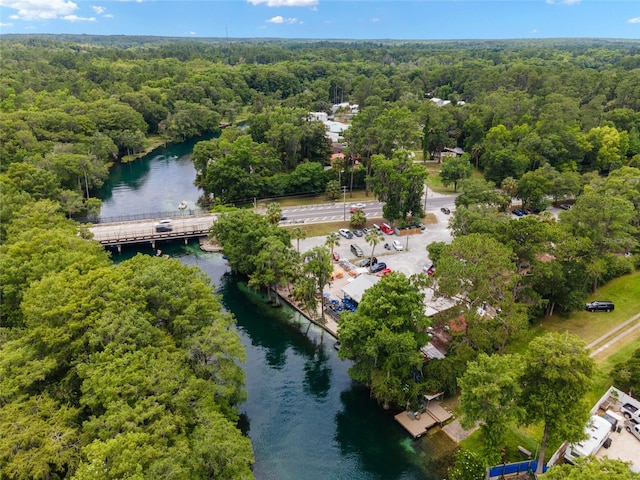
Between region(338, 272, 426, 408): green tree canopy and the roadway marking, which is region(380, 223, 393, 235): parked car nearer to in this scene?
region(338, 272, 426, 408): green tree canopy

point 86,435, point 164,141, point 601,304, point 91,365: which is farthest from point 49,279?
point 164,141

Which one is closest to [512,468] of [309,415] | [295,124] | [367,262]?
[309,415]

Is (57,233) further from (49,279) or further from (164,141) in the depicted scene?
(164,141)

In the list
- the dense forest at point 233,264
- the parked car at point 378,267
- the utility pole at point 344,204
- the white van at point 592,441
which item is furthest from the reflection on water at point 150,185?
the white van at point 592,441

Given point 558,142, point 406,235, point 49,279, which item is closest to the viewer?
point 49,279

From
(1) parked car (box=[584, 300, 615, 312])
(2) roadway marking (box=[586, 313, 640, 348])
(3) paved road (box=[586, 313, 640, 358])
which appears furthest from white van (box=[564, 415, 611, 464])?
(1) parked car (box=[584, 300, 615, 312])

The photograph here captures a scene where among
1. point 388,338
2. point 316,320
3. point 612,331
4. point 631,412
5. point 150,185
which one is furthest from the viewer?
Result: point 150,185

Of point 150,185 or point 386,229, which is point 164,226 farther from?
point 386,229
